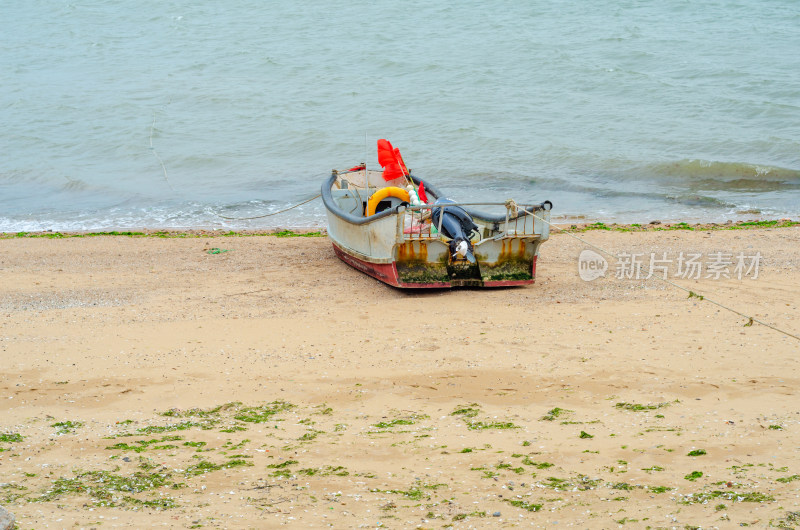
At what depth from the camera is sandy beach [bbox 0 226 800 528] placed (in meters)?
5.03

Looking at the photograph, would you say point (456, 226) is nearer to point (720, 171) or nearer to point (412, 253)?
point (412, 253)

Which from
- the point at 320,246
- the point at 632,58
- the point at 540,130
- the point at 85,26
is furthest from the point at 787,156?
the point at 85,26

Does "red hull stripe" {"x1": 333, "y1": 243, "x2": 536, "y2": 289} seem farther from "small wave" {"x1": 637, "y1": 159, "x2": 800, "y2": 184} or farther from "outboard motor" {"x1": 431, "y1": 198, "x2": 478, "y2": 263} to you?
"small wave" {"x1": 637, "y1": 159, "x2": 800, "y2": 184}

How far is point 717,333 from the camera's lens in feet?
27.6

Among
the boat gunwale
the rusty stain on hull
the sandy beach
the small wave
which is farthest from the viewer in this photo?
the small wave

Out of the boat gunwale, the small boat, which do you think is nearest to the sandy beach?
the small boat

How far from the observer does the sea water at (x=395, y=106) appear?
716 inches

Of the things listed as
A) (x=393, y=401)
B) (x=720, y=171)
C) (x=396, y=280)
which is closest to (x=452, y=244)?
(x=396, y=280)

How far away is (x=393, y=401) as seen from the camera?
7.04m

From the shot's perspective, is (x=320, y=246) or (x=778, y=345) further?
(x=320, y=246)

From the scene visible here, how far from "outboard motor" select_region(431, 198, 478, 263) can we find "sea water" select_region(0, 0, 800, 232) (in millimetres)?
6219

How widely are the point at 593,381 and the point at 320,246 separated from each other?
282 inches

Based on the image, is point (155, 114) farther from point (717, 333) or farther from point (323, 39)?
point (717, 333)

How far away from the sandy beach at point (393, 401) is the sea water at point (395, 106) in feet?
21.0
